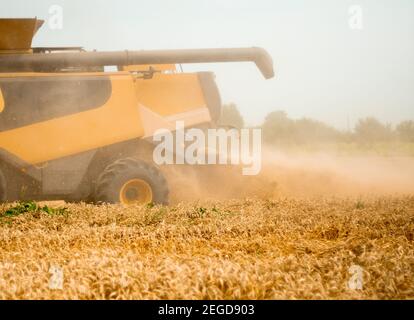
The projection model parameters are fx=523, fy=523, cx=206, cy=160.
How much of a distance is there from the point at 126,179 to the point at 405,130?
55.4 m

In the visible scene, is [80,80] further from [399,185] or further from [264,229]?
[399,185]

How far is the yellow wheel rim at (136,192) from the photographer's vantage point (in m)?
8.37

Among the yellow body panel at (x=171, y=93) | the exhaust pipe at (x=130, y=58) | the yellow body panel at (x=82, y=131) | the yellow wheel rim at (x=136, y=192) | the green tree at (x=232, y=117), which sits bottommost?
the yellow wheel rim at (x=136, y=192)

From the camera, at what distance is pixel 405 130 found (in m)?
58.3

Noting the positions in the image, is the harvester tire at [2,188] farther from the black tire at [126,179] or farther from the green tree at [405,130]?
the green tree at [405,130]

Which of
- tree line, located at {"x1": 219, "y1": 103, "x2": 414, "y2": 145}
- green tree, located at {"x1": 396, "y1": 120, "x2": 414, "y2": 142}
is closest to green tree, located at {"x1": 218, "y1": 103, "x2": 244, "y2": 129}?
tree line, located at {"x1": 219, "y1": 103, "x2": 414, "y2": 145}

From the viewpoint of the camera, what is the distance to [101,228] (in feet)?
19.0

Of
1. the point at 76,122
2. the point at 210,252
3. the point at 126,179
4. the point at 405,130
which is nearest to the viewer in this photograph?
the point at 210,252

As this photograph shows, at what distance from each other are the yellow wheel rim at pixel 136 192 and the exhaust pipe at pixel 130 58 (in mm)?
2247

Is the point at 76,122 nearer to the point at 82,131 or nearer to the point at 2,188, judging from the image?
the point at 82,131

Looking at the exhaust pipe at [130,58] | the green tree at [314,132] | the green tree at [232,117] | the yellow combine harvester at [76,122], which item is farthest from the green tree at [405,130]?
the yellow combine harvester at [76,122]

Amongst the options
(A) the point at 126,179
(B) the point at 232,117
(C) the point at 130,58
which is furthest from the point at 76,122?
(B) the point at 232,117

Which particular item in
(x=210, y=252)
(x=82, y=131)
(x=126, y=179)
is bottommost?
(x=210, y=252)
